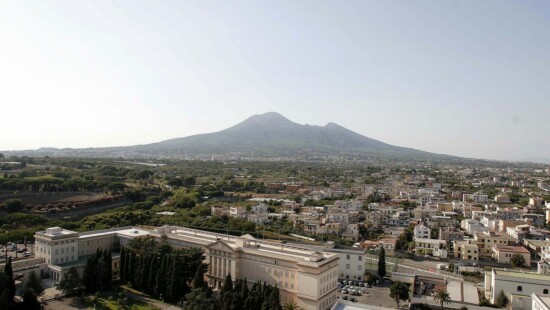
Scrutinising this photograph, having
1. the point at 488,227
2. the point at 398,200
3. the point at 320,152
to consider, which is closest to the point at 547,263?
the point at 488,227

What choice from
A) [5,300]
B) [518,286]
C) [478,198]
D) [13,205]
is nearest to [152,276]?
[5,300]

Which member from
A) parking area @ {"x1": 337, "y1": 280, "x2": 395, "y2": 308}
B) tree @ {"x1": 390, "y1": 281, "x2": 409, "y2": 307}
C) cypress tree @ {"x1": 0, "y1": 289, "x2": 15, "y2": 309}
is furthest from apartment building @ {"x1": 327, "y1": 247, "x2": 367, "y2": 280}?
cypress tree @ {"x1": 0, "y1": 289, "x2": 15, "y2": 309}

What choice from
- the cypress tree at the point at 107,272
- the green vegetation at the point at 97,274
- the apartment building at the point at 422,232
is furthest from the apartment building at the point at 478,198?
the green vegetation at the point at 97,274

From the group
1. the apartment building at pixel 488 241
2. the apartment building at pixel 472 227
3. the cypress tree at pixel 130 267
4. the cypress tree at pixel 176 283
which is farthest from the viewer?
the apartment building at pixel 472 227

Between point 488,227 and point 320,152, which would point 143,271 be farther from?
point 320,152

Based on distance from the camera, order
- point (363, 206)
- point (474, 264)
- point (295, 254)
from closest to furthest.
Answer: point (295, 254) → point (474, 264) → point (363, 206)

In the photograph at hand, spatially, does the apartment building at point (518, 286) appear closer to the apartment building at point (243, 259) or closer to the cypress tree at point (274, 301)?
the apartment building at point (243, 259)
